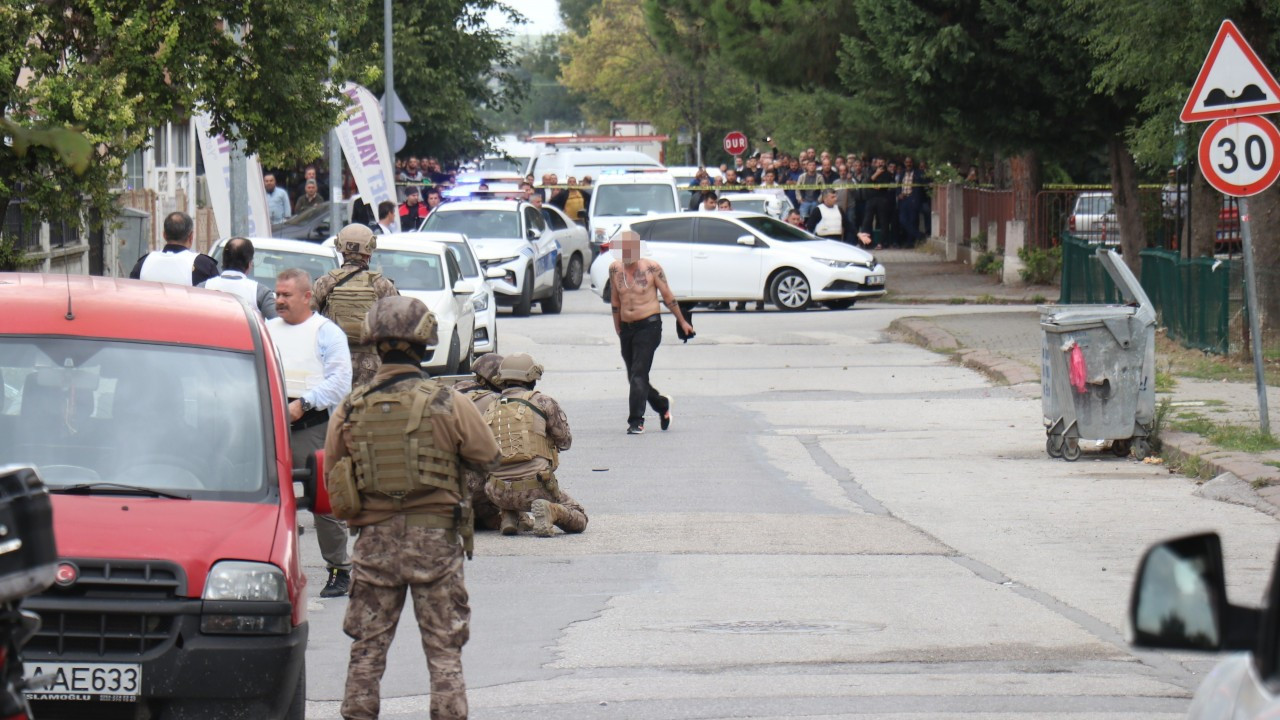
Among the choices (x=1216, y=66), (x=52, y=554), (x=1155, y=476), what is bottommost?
(x=1155, y=476)

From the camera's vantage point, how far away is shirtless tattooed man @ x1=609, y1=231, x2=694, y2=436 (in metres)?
15.5

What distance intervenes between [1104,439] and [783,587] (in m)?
5.18

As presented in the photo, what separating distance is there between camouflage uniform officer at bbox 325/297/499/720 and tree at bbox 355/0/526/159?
37.2m

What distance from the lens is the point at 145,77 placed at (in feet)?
44.7

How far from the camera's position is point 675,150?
8406 centimetres

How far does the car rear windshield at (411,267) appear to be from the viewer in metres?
19.9

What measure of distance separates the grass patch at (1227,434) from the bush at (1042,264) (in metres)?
16.5

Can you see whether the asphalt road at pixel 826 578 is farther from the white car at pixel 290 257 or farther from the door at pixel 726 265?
the door at pixel 726 265

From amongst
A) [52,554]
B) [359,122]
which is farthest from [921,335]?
[52,554]

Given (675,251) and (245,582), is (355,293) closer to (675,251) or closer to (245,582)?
(245,582)

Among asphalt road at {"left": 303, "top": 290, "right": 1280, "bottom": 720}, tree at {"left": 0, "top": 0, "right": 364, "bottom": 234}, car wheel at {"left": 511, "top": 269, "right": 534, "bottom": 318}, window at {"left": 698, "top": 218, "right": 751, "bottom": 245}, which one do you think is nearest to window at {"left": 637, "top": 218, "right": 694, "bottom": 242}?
window at {"left": 698, "top": 218, "right": 751, "bottom": 245}

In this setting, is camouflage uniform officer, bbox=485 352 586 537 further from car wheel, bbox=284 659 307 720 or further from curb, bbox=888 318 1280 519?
car wheel, bbox=284 659 307 720

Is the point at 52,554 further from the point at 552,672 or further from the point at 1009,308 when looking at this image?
the point at 1009,308

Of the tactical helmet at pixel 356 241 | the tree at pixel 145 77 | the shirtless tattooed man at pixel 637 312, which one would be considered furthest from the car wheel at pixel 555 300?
the tactical helmet at pixel 356 241
